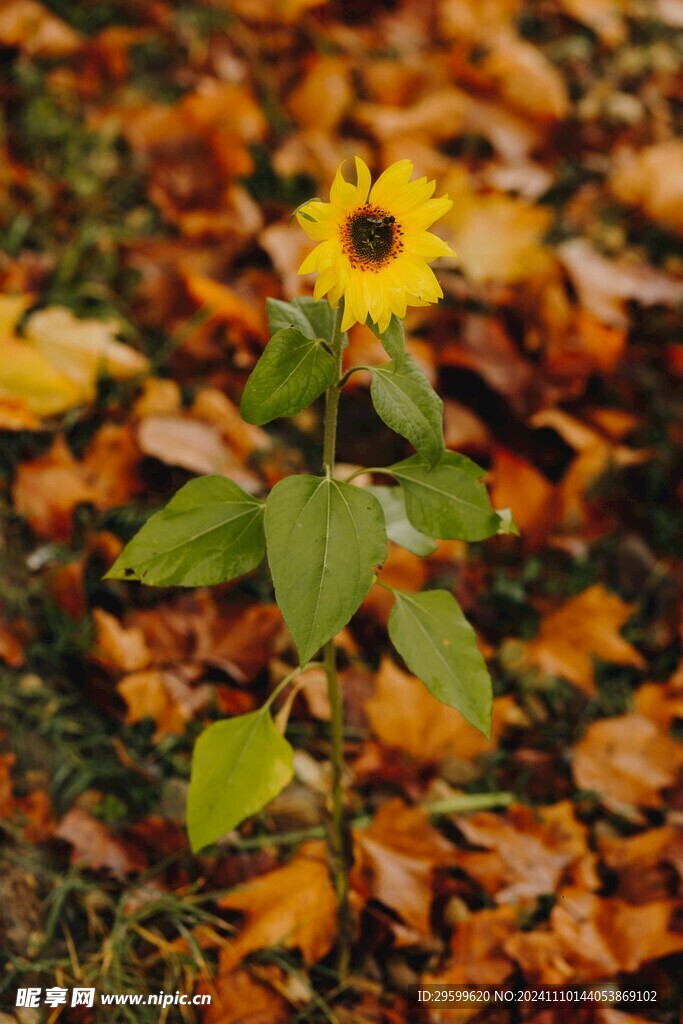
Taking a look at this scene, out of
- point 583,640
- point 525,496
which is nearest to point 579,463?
point 525,496

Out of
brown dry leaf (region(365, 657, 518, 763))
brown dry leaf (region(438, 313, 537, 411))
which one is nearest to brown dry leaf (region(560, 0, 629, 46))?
brown dry leaf (region(438, 313, 537, 411))

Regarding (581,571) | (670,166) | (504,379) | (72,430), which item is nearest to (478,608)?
(581,571)

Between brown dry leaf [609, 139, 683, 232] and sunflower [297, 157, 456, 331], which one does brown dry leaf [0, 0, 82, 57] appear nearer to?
brown dry leaf [609, 139, 683, 232]

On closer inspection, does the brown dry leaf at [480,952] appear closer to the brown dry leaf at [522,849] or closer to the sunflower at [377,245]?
the brown dry leaf at [522,849]

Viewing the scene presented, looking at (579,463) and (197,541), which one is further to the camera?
(579,463)

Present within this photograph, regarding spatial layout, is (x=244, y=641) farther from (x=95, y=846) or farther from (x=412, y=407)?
(x=412, y=407)
